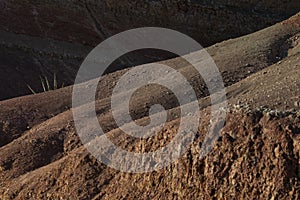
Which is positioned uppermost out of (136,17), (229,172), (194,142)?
(136,17)

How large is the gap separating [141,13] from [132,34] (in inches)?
30.9

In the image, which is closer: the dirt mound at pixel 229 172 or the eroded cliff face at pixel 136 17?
the dirt mound at pixel 229 172

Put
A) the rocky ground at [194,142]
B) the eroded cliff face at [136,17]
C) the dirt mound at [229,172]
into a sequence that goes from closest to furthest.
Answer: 1. the dirt mound at [229,172]
2. the rocky ground at [194,142]
3. the eroded cliff face at [136,17]

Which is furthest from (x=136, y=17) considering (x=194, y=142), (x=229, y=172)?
(x=229, y=172)

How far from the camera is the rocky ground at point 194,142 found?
8961mm

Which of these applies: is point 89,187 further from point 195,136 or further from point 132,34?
point 132,34

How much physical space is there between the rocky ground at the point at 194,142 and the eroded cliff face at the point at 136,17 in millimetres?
5607

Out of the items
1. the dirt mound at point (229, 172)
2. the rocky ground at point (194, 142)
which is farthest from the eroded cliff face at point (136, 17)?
the dirt mound at point (229, 172)

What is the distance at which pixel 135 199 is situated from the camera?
1022cm

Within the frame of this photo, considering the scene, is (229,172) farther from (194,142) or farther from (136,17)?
(136,17)

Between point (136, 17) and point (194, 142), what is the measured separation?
15417mm

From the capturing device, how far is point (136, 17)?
24531mm

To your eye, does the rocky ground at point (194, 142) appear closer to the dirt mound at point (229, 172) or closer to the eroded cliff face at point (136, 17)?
the dirt mound at point (229, 172)

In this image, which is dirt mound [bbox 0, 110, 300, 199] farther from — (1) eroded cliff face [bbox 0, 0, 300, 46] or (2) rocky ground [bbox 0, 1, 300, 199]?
(1) eroded cliff face [bbox 0, 0, 300, 46]
